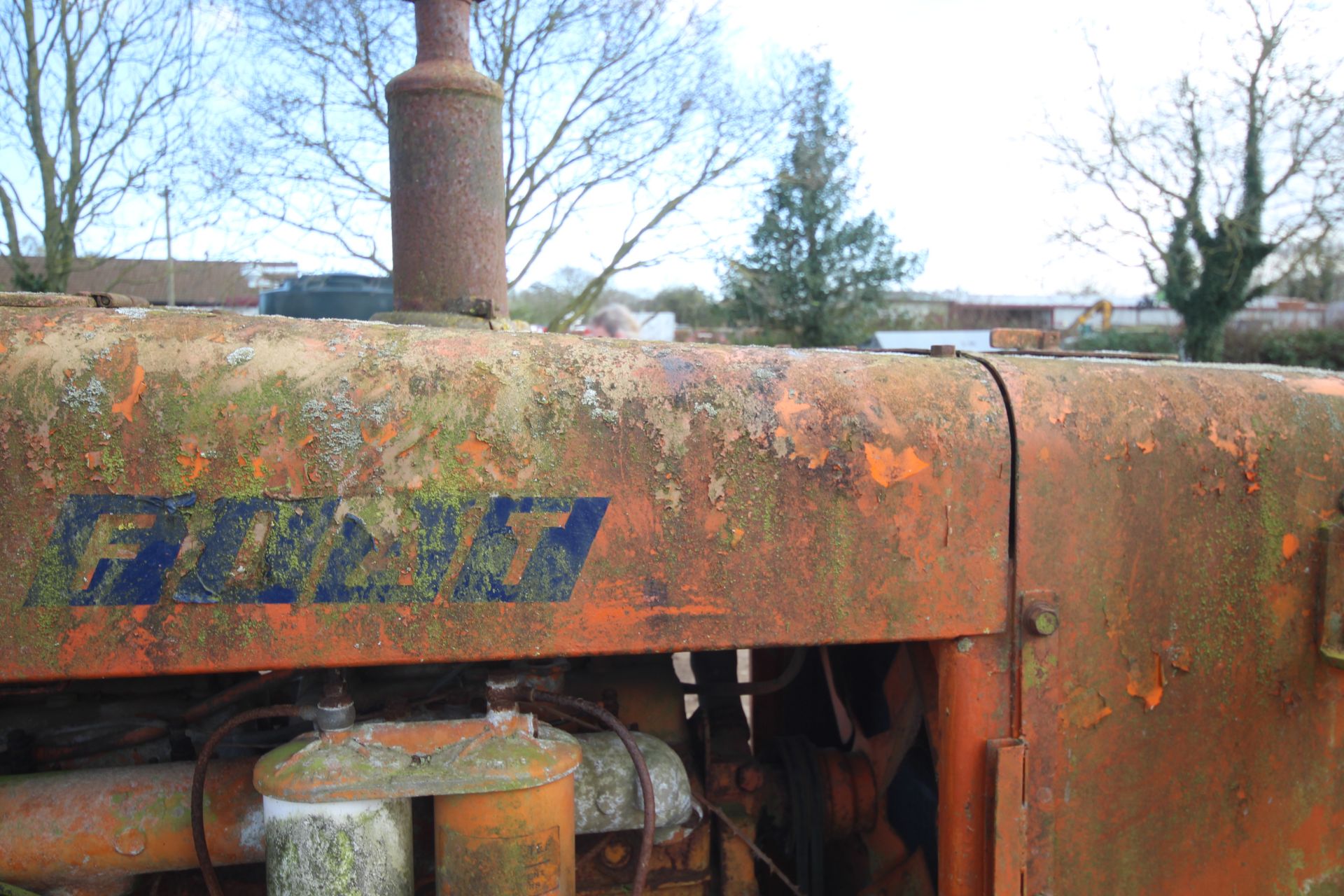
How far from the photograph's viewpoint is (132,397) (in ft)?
3.97

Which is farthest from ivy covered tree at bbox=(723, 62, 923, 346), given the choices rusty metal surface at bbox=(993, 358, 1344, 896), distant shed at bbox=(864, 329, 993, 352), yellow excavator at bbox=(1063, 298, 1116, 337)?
rusty metal surface at bbox=(993, 358, 1344, 896)

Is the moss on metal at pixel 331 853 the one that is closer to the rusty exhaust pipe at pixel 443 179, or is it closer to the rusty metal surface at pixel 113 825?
the rusty metal surface at pixel 113 825

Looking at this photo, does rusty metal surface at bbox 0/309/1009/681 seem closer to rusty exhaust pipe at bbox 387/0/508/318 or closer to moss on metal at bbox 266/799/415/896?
moss on metal at bbox 266/799/415/896

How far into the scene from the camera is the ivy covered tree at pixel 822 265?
14898 millimetres

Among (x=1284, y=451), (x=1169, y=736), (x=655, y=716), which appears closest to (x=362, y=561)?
(x=655, y=716)

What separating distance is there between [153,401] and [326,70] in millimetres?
8370

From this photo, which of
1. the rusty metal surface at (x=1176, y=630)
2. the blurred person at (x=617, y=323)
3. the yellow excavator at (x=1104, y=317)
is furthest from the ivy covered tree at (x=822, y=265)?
the rusty metal surface at (x=1176, y=630)

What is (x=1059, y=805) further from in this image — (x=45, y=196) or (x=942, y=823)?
(x=45, y=196)

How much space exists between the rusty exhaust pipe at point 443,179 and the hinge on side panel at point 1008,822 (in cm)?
153

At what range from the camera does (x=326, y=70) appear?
8.48 meters

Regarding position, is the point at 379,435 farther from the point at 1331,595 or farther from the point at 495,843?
the point at 1331,595

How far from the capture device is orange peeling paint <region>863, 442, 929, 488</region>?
138 cm

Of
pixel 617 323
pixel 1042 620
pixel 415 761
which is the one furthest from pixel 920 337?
pixel 415 761

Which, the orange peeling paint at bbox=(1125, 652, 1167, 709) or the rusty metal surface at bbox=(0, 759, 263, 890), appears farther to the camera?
the orange peeling paint at bbox=(1125, 652, 1167, 709)
